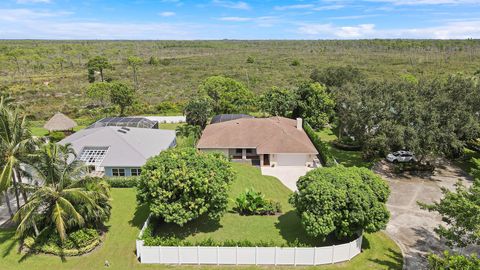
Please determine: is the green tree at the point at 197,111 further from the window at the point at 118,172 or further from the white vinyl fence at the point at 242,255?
the white vinyl fence at the point at 242,255

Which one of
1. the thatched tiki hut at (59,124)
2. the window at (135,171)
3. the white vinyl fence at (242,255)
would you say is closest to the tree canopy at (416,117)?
the white vinyl fence at (242,255)

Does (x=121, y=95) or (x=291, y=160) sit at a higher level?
(x=121, y=95)

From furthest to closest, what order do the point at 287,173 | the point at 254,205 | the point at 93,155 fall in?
the point at 287,173, the point at 93,155, the point at 254,205

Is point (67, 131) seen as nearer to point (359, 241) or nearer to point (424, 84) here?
point (359, 241)

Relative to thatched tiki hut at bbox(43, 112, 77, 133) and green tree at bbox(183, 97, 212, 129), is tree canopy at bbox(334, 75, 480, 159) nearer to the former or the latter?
green tree at bbox(183, 97, 212, 129)

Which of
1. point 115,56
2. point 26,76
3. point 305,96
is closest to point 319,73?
point 305,96

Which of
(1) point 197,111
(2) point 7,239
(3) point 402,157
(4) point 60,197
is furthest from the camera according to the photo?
(1) point 197,111

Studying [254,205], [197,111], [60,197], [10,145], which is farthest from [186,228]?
[197,111]

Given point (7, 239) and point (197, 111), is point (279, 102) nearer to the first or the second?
point (197, 111)
